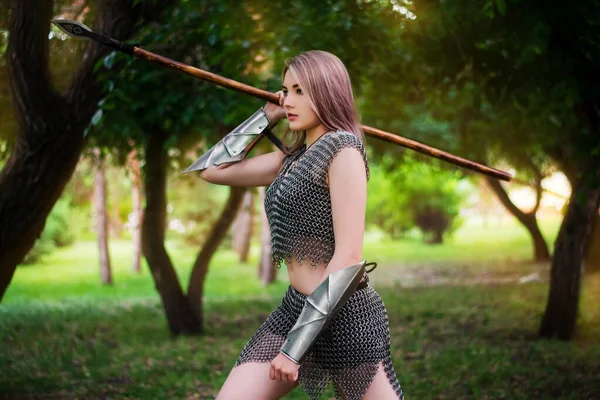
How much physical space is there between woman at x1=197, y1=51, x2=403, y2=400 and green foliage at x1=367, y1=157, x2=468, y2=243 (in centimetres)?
2438

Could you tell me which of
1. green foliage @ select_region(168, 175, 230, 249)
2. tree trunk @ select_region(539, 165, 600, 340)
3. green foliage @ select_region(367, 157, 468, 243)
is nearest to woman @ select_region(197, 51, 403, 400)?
tree trunk @ select_region(539, 165, 600, 340)

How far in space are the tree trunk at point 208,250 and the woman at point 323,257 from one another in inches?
298

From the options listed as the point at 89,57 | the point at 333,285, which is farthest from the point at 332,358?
the point at 89,57

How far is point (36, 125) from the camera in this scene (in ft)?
17.9

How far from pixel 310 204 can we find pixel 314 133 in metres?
0.27

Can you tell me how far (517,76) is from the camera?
599 cm

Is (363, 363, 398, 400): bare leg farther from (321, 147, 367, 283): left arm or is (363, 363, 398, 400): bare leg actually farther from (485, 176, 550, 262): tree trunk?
(485, 176, 550, 262): tree trunk

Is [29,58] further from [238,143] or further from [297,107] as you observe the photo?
[297,107]

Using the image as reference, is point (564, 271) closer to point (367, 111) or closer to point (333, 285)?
point (367, 111)

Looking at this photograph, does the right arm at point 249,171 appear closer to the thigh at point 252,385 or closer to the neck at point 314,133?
the neck at point 314,133

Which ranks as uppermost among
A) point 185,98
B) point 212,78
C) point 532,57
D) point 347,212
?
point 532,57

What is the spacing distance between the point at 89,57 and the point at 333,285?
146 inches

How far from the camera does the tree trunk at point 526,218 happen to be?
56.7 ft

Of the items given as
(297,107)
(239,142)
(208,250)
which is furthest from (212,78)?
(208,250)
